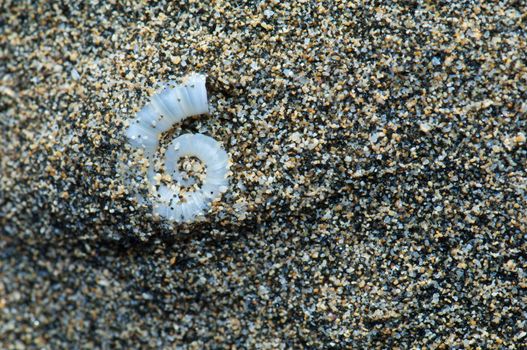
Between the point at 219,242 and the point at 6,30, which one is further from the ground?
the point at 6,30

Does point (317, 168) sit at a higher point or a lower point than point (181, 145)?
lower

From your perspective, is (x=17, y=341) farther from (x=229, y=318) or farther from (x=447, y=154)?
(x=447, y=154)

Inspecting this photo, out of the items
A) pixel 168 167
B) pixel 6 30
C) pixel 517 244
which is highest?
pixel 6 30

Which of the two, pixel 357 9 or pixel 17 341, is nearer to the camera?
pixel 357 9

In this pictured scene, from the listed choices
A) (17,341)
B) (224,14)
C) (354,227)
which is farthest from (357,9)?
(17,341)
